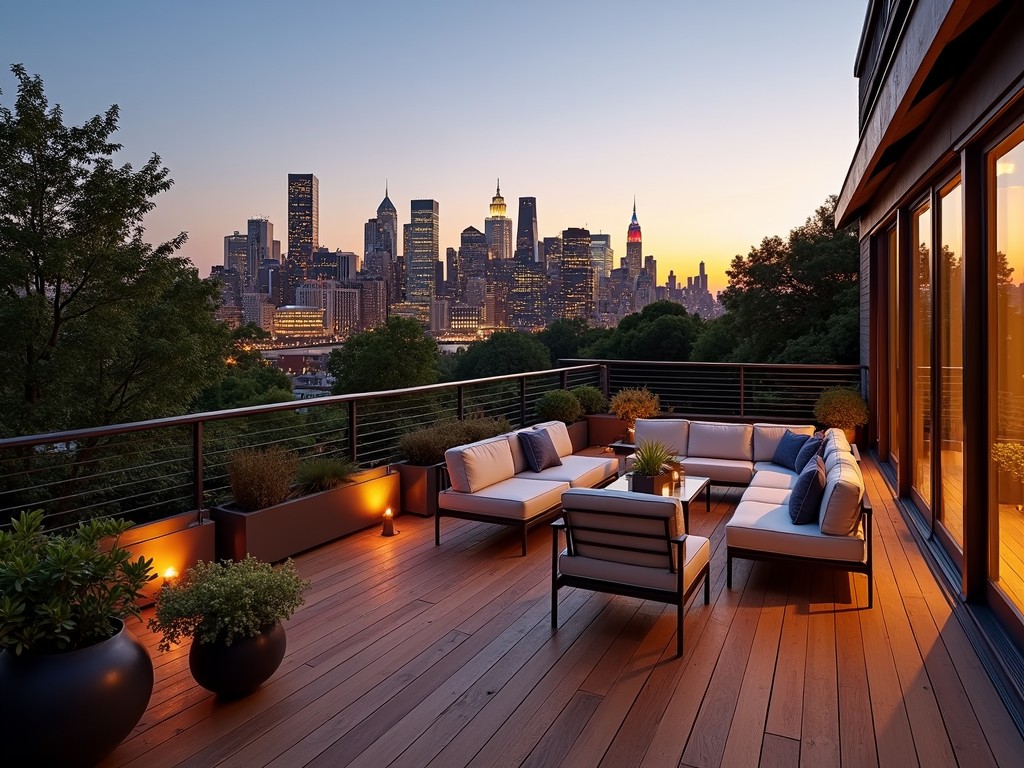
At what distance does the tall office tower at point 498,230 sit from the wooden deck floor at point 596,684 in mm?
84620

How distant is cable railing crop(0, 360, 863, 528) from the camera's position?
177 inches

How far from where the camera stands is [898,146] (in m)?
5.60

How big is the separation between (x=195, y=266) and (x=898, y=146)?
1789 centimetres

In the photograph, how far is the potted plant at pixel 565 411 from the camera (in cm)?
913

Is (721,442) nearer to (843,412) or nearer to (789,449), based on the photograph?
(789,449)

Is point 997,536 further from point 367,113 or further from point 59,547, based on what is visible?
point 367,113

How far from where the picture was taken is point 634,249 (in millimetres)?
97375

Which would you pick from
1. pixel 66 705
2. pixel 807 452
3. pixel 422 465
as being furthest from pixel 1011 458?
pixel 422 465

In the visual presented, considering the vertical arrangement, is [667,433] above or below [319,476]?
above

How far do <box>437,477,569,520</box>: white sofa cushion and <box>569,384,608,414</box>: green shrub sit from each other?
4274mm

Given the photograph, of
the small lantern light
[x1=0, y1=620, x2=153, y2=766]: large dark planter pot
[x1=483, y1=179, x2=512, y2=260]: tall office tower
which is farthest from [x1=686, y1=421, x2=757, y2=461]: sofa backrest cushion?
[x1=483, y1=179, x2=512, y2=260]: tall office tower

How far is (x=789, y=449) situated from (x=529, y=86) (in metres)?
11.5

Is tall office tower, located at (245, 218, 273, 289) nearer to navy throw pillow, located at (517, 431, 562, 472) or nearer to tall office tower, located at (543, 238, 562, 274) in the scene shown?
tall office tower, located at (543, 238, 562, 274)

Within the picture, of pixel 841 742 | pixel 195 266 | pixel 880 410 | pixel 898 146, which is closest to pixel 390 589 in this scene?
pixel 841 742
